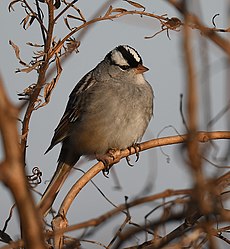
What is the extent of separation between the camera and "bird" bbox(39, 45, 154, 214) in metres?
3.66

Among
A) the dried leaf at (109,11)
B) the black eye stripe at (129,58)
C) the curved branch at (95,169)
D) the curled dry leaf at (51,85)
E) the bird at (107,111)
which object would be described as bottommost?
the curved branch at (95,169)

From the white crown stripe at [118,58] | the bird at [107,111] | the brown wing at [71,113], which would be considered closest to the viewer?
the bird at [107,111]

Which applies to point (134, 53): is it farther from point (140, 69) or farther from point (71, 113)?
point (71, 113)

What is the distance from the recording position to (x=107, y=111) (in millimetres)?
3699

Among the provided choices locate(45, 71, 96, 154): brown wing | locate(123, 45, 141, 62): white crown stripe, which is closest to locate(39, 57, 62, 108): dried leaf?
locate(45, 71, 96, 154): brown wing

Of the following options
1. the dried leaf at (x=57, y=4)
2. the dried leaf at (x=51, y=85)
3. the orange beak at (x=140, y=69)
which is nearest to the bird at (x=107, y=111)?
the orange beak at (x=140, y=69)

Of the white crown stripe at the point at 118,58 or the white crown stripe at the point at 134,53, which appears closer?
the white crown stripe at the point at 134,53

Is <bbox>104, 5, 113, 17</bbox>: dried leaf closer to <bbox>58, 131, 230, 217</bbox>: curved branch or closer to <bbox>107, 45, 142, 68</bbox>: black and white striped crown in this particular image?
<bbox>58, 131, 230, 217</bbox>: curved branch

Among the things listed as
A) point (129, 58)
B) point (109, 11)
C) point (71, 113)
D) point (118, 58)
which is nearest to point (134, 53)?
point (129, 58)

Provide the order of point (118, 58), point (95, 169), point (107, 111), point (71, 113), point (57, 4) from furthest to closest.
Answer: point (118, 58)
point (71, 113)
point (107, 111)
point (57, 4)
point (95, 169)

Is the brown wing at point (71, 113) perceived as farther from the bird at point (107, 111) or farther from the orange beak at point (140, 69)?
the orange beak at point (140, 69)

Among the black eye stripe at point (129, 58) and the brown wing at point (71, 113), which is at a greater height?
the black eye stripe at point (129, 58)

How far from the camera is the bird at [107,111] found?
12.0 ft

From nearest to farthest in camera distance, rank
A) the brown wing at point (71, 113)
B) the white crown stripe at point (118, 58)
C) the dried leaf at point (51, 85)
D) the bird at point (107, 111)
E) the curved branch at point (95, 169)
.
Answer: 1. the curved branch at point (95, 169)
2. the dried leaf at point (51, 85)
3. the bird at point (107, 111)
4. the brown wing at point (71, 113)
5. the white crown stripe at point (118, 58)
